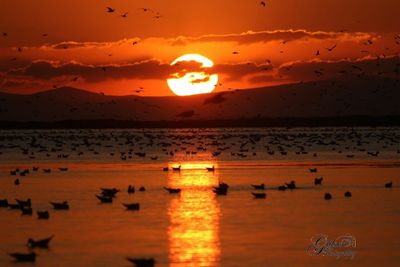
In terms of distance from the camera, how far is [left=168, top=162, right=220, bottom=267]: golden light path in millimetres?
26422

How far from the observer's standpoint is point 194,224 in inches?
1293

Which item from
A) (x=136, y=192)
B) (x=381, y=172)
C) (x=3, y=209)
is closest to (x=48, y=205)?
(x=3, y=209)

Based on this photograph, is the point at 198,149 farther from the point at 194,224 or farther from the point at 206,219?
the point at 194,224

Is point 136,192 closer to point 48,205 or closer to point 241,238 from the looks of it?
point 48,205

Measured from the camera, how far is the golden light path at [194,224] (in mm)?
26422

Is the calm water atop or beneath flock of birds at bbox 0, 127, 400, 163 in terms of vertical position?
beneath

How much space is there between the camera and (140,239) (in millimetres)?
29594

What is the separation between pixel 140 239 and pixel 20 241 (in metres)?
3.51
